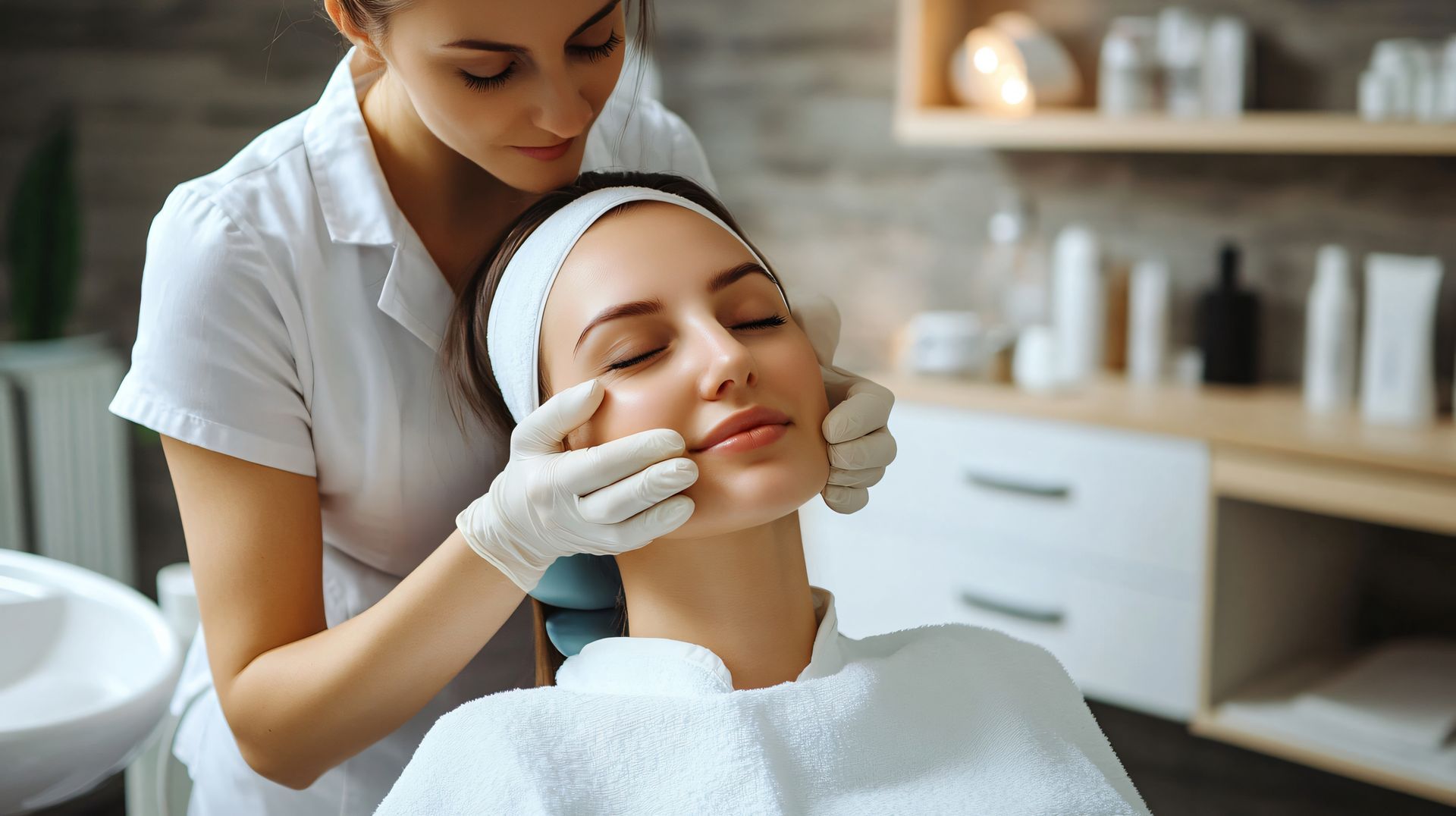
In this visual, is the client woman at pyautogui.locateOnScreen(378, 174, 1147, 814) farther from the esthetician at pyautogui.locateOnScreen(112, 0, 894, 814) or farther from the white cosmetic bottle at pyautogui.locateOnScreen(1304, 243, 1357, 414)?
the white cosmetic bottle at pyautogui.locateOnScreen(1304, 243, 1357, 414)

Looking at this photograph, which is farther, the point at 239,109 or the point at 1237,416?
the point at 239,109

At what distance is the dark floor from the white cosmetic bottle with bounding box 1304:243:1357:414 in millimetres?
734

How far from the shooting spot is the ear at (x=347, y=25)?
1.10 m

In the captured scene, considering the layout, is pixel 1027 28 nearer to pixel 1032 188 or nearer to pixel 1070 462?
pixel 1032 188

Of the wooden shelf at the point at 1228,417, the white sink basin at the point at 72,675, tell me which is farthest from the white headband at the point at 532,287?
the wooden shelf at the point at 1228,417

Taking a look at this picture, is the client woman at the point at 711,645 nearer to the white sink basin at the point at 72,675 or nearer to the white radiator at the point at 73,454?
the white sink basin at the point at 72,675

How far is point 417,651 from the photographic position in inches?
39.9

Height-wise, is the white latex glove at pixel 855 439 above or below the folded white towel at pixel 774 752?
above

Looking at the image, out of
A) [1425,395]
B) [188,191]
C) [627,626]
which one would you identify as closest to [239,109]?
[188,191]

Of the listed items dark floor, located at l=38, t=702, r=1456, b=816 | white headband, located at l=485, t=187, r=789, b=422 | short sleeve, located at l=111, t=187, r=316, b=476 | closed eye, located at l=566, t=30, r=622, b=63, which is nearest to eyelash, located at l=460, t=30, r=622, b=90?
closed eye, located at l=566, t=30, r=622, b=63

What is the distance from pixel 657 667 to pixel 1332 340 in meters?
1.65

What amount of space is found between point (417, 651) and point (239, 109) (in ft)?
7.92

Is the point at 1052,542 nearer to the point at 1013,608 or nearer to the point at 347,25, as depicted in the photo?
the point at 1013,608

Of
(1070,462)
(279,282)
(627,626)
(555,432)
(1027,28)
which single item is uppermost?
(1027,28)
